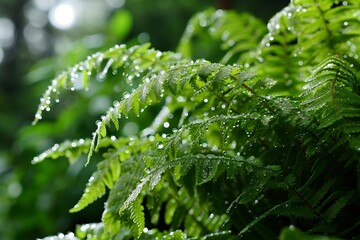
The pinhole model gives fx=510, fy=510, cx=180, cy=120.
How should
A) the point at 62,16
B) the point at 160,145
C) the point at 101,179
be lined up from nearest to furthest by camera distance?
the point at 160,145 → the point at 101,179 → the point at 62,16

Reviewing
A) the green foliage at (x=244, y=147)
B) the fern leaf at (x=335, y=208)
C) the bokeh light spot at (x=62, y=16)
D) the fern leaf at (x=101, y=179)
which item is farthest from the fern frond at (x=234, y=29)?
the bokeh light spot at (x=62, y=16)

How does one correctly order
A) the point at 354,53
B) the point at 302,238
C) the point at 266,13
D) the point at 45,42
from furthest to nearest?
the point at 45,42, the point at 266,13, the point at 354,53, the point at 302,238

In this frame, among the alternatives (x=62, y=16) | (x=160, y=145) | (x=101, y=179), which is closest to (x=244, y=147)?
(x=160, y=145)

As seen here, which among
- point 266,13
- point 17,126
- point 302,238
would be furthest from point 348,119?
point 17,126

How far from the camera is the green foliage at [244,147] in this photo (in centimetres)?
79

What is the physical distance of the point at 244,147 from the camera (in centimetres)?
96

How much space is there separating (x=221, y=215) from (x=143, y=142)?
0.21 metres

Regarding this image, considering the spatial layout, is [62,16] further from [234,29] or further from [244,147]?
[244,147]

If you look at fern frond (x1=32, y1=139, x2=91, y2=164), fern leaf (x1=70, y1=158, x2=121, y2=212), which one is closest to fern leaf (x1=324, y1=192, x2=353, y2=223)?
fern leaf (x1=70, y1=158, x2=121, y2=212)

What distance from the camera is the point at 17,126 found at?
5.40 meters

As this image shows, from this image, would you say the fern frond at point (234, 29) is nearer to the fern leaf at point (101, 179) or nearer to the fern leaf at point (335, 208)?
the fern leaf at point (101, 179)

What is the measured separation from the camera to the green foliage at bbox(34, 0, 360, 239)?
79 centimetres

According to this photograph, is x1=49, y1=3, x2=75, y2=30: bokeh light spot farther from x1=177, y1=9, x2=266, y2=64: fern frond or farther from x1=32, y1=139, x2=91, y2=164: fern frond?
x1=32, y1=139, x2=91, y2=164: fern frond

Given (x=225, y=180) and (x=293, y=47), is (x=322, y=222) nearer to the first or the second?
(x=225, y=180)
